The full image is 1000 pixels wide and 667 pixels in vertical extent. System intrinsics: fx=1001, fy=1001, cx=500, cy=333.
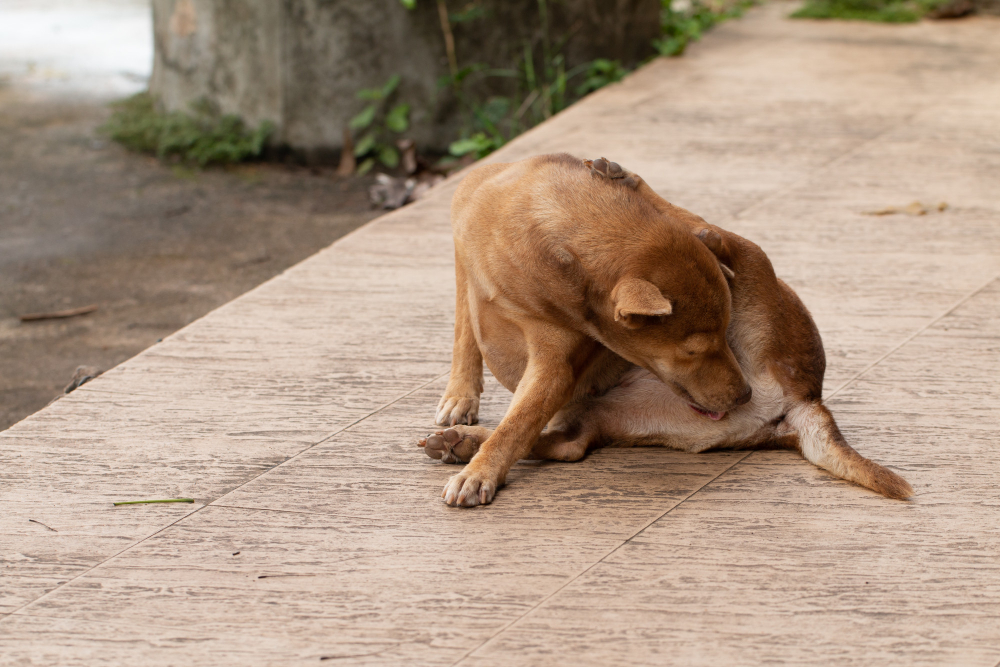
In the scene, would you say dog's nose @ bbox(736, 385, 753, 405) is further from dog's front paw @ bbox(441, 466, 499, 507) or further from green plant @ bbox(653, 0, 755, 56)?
green plant @ bbox(653, 0, 755, 56)

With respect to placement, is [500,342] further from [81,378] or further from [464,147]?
[464,147]

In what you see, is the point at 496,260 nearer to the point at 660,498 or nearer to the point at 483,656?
the point at 660,498

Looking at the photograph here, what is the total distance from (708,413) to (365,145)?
6129 mm

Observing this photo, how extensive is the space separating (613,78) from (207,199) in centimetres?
359

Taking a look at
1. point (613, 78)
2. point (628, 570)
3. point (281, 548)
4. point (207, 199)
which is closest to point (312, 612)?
point (281, 548)

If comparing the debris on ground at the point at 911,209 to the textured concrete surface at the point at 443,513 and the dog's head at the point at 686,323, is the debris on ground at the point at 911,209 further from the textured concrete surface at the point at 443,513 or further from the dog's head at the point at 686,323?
the dog's head at the point at 686,323

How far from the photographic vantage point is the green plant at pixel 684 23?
9180 millimetres

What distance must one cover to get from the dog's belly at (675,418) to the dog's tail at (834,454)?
0.08 meters

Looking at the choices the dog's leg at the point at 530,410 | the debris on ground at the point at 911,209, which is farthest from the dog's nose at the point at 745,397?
the debris on ground at the point at 911,209

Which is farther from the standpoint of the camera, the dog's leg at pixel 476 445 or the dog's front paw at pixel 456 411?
the dog's front paw at pixel 456 411

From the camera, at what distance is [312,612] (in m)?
2.46

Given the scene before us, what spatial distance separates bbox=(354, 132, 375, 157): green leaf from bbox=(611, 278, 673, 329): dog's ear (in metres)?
6.25

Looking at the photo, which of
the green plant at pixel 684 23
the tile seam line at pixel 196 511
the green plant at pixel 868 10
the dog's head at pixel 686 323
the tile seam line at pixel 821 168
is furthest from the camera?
the green plant at pixel 868 10

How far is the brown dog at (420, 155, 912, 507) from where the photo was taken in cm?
282
